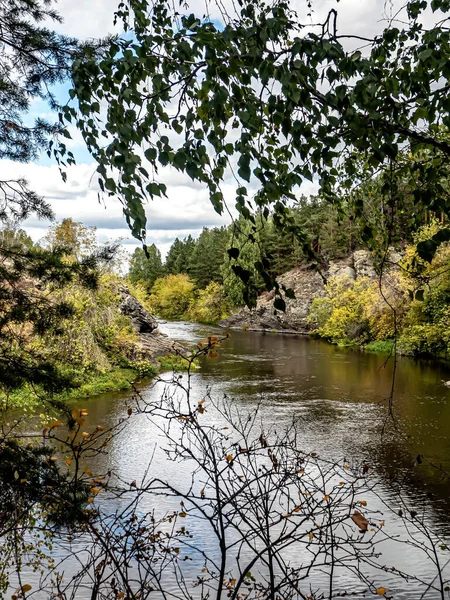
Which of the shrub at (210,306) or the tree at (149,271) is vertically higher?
the tree at (149,271)

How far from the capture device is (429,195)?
10.2 feet

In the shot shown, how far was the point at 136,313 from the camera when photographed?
2772 centimetres

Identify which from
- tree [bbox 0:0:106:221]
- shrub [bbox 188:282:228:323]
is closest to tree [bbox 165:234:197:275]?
shrub [bbox 188:282:228:323]

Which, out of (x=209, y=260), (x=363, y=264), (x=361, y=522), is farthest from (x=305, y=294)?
(x=361, y=522)

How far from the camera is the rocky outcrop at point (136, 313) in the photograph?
88.9ft

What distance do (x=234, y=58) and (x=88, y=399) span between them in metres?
16.7

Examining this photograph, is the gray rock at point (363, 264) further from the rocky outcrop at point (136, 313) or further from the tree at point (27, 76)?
the tree at point (27, 76)

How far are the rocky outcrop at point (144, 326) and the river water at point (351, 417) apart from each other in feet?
8.79

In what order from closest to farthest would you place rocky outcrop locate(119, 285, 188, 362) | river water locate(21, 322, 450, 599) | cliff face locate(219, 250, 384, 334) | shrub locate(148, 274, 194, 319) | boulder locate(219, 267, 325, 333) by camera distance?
river water locate(21, 322, 450, 599) → rocky outcrop locate(119, 285, 188, 362) → cliff face locate(219, 250, 384, 334) → boulder locate(219, 267, 325, 333) → shrub locate(148, 274, 194, 319)

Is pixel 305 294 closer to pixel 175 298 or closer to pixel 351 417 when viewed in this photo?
pixel 175 298

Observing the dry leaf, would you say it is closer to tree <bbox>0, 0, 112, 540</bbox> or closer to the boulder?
tree <bbox>0, 0, 112, 540</bbox>

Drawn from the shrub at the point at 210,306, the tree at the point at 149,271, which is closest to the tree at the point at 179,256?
the tree at the point at 149,271

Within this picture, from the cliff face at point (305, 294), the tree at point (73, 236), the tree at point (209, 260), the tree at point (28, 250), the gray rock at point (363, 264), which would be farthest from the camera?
the tree at point (209, 260)

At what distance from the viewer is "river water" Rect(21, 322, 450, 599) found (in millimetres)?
9805
